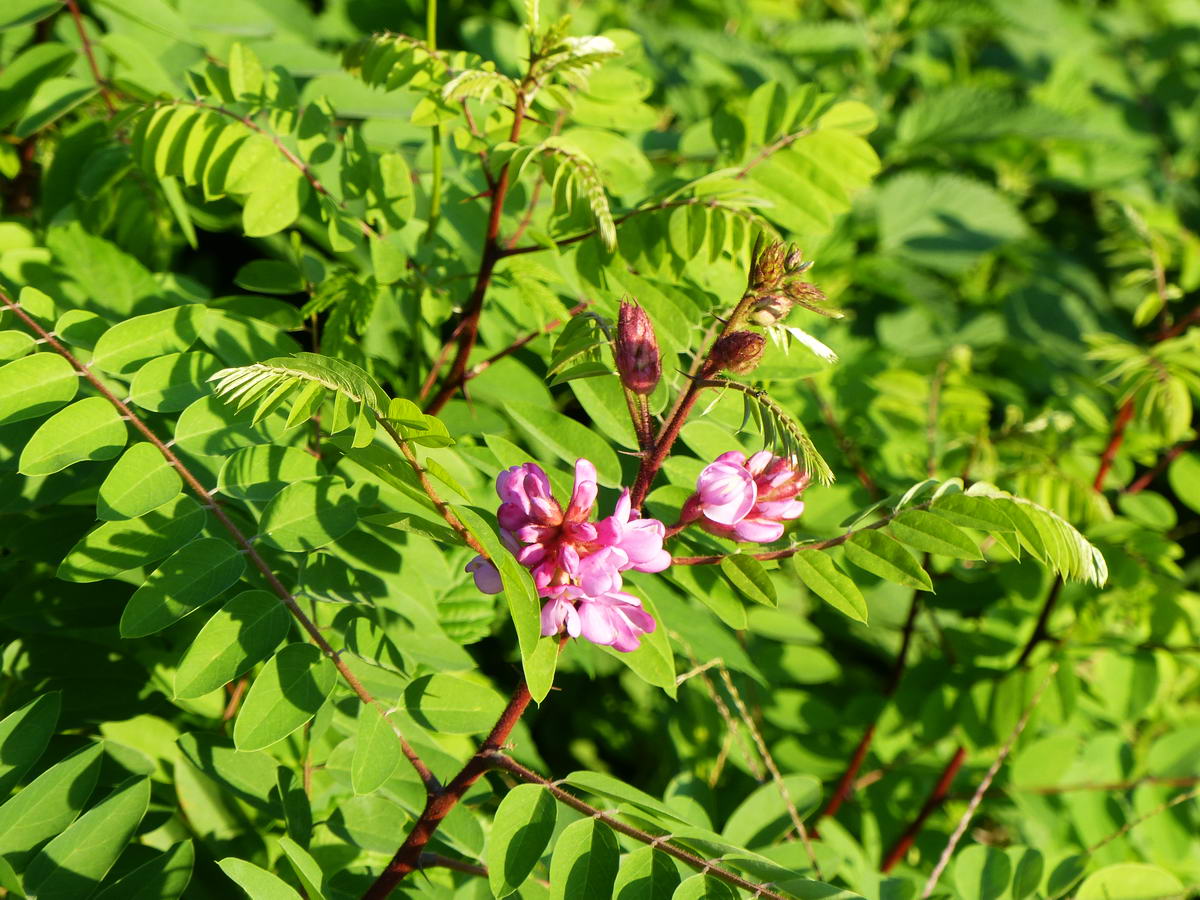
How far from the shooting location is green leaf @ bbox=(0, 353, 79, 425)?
1.33 metres

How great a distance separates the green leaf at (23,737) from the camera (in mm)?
1326

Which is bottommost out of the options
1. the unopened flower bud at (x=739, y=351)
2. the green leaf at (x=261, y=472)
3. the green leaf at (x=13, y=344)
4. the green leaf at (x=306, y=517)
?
the green leaf at (x=306, y=517)

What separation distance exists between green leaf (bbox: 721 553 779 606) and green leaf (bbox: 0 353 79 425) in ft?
2.92

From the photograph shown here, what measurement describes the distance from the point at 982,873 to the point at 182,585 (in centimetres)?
132

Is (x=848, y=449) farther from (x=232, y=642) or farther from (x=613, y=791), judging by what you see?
(x=232, y=642)

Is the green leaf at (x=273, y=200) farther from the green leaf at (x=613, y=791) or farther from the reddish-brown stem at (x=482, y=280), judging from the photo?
the green leaf at (x=613, y=791)

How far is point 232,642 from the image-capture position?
131 centimetres

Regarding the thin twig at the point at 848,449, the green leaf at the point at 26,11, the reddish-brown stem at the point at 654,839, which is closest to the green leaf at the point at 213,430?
the reddish-brown stem at the point at 654,839

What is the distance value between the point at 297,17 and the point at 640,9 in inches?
62.1

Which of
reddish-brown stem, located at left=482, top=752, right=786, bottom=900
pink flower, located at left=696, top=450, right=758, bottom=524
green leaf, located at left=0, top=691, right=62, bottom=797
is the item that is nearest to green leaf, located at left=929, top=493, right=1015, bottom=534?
pink flower, located at left=696, top=450, right=758, bottom=524

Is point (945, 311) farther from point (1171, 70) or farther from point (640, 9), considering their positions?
point (1171, 70)

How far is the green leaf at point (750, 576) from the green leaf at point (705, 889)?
33cm

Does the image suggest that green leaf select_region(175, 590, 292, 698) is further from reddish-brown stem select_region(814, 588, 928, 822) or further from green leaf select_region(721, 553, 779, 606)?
reddish-brown stem select_region(814, 588, 928, 822)

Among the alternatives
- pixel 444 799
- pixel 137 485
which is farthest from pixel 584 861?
pixel 137 485
